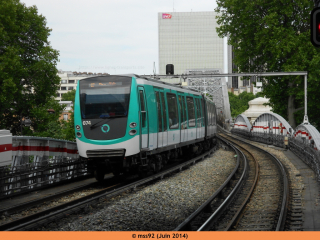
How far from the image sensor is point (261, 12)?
32969 mm

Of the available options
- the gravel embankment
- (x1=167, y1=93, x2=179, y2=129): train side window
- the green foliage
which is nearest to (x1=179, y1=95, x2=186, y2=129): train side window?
(x1=167, y1=93, x2=179, y2=129): train side window

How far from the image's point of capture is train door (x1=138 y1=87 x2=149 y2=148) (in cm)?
1323

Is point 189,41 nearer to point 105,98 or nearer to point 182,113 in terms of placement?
point 182,113

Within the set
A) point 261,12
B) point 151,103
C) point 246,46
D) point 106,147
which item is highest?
point 261,12

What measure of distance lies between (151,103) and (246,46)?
70.3ft

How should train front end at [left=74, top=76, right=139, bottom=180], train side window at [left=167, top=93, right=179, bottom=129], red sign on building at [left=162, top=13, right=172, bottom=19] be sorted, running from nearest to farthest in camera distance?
train front end at [left=74, top=76, right=139, bottom=180] → train side window at [left=167, top=93, right=179, bottom=129] → red sign on building at [left=162, top=13, right=172, bottom=19]

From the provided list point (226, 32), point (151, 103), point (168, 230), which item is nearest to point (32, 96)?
point (226, 32)

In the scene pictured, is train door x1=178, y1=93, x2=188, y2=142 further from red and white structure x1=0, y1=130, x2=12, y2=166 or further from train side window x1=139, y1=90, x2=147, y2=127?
red and white structure x1=0, y1=130, x2=12, y2=166

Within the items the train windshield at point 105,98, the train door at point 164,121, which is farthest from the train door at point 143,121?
the train door at point 164,121

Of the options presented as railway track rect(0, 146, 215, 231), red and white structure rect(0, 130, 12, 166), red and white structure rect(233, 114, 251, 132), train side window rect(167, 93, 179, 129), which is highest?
train side window rect(167, 93, 179, 129)

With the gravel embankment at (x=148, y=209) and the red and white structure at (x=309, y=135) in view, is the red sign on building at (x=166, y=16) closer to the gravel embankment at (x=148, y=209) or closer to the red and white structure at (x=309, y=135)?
the red and white structure at (x=309, y=135)

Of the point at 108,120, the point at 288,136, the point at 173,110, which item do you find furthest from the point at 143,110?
the point at 288,136

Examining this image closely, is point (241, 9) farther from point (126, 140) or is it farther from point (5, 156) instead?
point (5, 156)

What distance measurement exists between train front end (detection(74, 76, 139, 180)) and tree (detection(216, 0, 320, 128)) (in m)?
19.9
